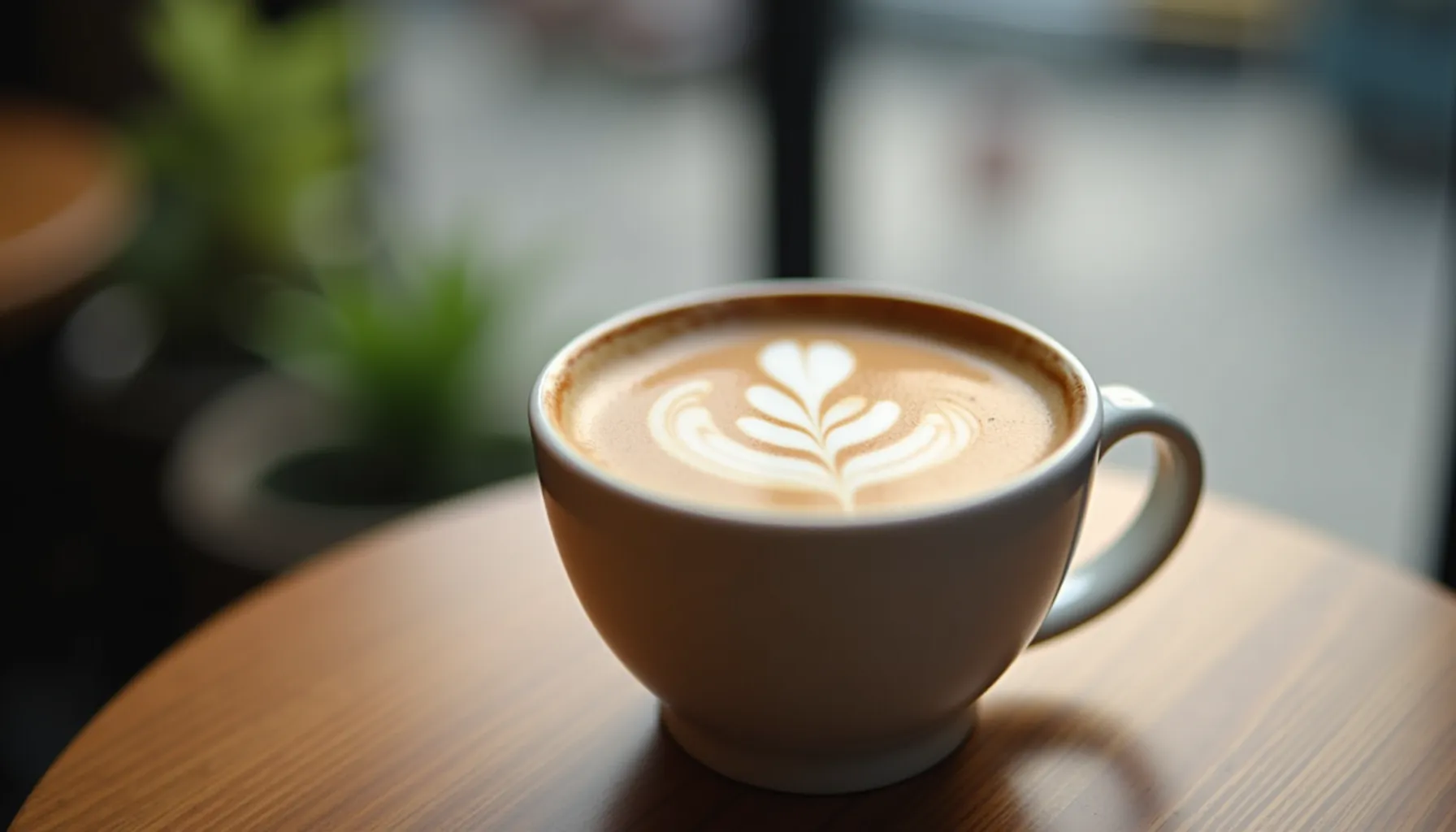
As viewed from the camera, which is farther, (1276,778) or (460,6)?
(460,6)

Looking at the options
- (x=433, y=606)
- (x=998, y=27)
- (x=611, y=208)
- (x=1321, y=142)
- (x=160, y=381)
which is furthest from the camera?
(x=611, y=208)

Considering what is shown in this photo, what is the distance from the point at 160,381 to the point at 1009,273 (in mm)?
1274

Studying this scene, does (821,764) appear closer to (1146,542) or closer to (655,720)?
(655,720)

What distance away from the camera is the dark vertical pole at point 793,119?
6.12ft

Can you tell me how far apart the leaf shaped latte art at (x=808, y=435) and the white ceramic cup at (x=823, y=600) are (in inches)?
2.1

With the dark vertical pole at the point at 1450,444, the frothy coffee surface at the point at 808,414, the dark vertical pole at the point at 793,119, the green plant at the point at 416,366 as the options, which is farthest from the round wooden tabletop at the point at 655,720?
the dark vertical pole at the point at 793,119

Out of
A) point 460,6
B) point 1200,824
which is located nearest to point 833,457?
point 1200,824

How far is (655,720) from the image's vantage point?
721 mm

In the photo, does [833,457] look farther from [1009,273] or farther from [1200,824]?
[1009,273]

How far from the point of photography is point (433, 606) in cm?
83

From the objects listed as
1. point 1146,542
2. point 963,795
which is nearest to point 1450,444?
point 1146,542

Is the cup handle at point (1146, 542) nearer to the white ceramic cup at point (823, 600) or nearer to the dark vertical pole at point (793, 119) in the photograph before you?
the white ceramic cup at point (823, 600)

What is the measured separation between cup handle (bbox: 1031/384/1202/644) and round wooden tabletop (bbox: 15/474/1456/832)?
0.17ft

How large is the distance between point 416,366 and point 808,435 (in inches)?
42.1
